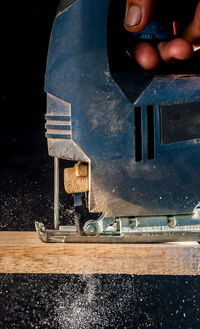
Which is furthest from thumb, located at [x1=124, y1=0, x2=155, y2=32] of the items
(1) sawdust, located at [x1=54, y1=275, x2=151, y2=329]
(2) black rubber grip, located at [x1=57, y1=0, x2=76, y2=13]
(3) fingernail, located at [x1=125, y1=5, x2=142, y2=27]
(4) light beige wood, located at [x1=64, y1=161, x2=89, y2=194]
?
(1) sawdust, located at [x1=54, y1=275, x2=151, y2=329]

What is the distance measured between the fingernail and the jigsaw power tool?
0.17ft

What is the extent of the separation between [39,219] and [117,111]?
48 cm

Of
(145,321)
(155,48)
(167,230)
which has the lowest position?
(145,321)

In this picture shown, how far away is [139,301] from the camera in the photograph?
98 cm

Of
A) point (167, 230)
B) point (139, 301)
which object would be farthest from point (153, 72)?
point (139, 301)

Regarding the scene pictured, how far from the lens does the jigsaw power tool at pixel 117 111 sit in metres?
0.59

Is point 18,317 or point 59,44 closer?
point 59,44

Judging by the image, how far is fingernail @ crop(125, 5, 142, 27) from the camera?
0.53 m

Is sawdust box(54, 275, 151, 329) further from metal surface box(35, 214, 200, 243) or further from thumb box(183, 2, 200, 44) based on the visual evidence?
thumb box(183, 2, 200, 44)

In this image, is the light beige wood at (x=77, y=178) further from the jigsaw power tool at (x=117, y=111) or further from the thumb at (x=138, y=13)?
the thumb at (x=138, y=13)

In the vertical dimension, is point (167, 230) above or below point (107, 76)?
below

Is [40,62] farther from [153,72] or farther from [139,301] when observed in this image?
[139,301]

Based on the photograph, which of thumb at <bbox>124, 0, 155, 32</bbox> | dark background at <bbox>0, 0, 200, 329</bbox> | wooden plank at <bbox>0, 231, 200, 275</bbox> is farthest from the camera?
dark background at <bbox>0, 0, 200, 329</bbox>

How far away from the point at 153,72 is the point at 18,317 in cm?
80
